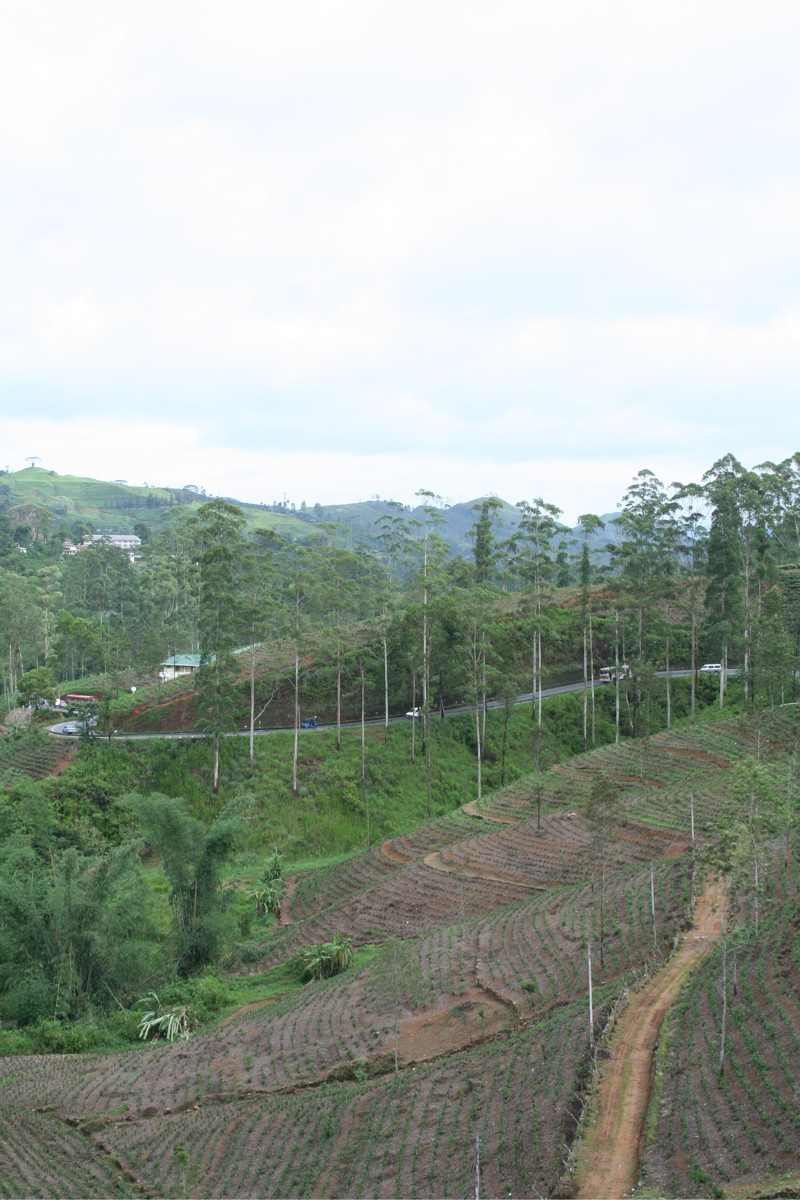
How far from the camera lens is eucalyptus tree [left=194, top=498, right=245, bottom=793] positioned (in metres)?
37.1

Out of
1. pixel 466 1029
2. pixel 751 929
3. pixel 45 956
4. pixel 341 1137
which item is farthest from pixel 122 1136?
pixel 751 929

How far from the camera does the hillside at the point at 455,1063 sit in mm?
11688

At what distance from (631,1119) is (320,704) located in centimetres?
3692

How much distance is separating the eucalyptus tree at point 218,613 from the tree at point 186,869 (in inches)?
509

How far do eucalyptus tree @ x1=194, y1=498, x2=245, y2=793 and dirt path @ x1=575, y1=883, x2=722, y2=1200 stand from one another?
2513 cm

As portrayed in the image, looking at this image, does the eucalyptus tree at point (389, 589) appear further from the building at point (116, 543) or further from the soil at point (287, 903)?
the building at point (116, 543)

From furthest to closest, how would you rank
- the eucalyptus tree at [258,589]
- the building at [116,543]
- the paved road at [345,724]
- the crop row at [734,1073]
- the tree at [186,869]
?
the building at [116,543], the paved road at [345,724], the eucalyptus tree at [258,589], the tree at [186,869], the crop row at [734,1073]

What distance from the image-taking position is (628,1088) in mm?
12516

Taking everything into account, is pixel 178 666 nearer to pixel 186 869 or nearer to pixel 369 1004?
pixel 186 869

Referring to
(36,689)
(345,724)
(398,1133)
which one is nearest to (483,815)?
(345,724)

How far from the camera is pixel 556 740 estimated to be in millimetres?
46219

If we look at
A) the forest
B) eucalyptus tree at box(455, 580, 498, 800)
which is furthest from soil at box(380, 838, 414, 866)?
eucalyptus tree at box(455, 580, 498, 800)

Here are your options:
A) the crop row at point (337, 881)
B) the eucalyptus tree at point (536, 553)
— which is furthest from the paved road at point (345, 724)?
the crop row at point (337, 881)

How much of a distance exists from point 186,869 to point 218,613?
49.0 ft
